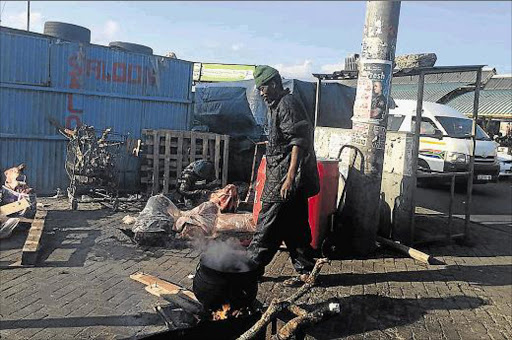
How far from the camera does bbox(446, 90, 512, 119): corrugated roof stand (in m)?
21.6

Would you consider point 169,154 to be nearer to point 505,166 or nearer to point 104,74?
point 104,74

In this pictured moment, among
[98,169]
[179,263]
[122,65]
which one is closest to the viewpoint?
[179,263]

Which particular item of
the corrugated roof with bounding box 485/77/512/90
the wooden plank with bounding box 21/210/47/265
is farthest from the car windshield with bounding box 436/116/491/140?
the corrugated roof with bounding box 485/77/512/90

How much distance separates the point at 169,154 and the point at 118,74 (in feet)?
7.39

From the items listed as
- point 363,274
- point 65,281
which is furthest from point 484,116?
point 65,281

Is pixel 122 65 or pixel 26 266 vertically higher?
pixel 122 65

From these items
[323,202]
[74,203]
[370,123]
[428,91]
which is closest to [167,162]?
[74,203]

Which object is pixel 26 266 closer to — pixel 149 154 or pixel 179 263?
pixel 179 263

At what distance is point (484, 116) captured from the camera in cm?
2161

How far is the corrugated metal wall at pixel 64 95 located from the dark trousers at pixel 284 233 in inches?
237

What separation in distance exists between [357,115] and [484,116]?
1840cm

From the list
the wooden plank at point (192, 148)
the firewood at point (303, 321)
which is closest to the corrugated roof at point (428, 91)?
the wooden plank at point (192, 148)

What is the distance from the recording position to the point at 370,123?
5875 millimetres

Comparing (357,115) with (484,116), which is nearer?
(357,115)
